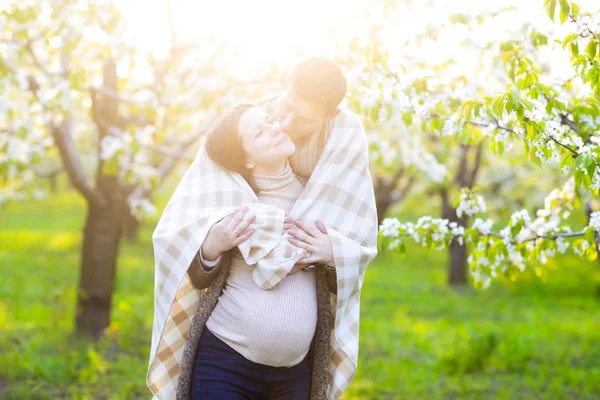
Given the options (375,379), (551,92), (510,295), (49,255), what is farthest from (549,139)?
(49,255)

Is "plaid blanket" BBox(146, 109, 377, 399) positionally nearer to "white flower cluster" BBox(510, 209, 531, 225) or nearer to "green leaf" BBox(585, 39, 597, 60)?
"green leaf" BBox(585, 39, 597, 60)

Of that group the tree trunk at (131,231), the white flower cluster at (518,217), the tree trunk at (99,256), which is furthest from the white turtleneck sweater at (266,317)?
the tree trunk at (131,231)

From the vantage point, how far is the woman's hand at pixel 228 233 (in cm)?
254

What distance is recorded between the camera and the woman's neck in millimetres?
2697

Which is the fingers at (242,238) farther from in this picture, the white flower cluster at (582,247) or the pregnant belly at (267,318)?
the white flower cluster at (582,247)

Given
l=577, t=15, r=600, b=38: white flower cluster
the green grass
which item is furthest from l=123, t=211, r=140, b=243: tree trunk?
l=577, t=15, r=600, b=38: white flower cluster

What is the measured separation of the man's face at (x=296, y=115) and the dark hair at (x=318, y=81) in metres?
0.02

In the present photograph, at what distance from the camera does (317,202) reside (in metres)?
2.74

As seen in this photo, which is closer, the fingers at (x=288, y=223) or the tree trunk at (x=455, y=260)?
the fingers at (x=288, y=223)

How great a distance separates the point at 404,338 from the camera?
874cm

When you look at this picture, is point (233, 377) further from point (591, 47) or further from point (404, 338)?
point (404, 338)

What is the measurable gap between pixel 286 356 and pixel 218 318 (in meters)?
0.29

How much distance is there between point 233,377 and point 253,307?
26 cm

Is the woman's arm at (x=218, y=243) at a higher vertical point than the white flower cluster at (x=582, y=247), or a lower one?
higher
